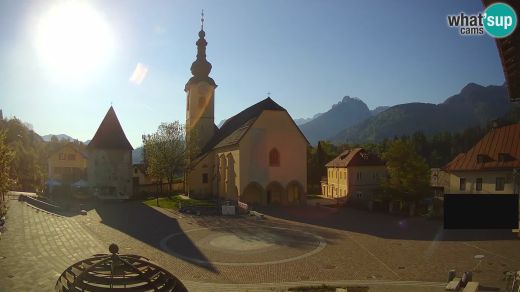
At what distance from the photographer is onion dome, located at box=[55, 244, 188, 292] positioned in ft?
26.0

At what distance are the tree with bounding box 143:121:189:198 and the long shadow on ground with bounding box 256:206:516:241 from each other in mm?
15701

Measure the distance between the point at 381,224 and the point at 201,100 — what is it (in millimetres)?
37538

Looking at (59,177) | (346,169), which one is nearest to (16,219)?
(59,177)

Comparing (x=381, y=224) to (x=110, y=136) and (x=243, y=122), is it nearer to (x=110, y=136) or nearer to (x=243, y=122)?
(x=243, y=122)

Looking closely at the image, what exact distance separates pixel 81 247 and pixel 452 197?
19912mm

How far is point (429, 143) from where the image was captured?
411 feet

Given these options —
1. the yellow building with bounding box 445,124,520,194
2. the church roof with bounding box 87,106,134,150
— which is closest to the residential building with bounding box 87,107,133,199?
the church roof with bounding box 87,106,134,150

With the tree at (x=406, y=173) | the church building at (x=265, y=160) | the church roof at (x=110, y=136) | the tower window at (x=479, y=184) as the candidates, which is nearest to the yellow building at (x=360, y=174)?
the church building at (x=265, y=160)

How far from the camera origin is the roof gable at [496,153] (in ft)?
110

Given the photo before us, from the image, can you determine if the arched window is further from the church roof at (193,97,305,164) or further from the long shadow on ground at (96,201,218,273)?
the long shadow on ground at (96,201,218,273)

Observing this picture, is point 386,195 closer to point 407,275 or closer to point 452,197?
point 407,275

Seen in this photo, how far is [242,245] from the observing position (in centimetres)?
2342

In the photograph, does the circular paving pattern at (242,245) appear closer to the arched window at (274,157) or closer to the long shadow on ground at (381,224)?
the long shadow on ground at (381,224)

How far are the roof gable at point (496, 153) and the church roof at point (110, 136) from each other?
134 ft
